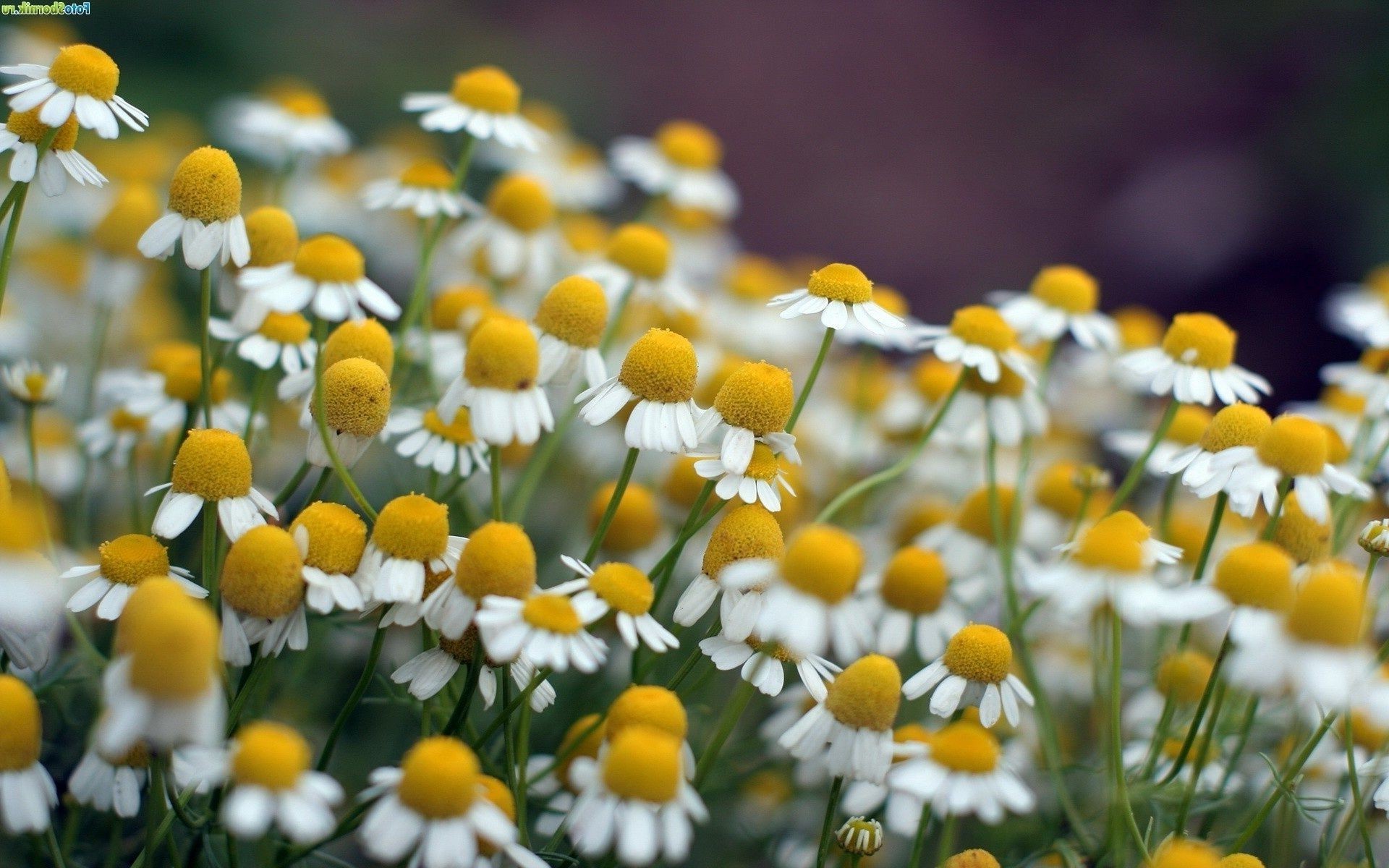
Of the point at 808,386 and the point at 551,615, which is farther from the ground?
the point at 808,386

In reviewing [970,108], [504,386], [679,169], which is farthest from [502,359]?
[970,108]

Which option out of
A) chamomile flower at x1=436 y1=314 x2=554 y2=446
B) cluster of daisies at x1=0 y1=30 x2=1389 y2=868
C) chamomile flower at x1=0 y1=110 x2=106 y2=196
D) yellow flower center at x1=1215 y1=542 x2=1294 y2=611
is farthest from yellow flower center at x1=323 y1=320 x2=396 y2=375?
yellow flower center at x1=1215 y1=542 x2=1294 y2=611

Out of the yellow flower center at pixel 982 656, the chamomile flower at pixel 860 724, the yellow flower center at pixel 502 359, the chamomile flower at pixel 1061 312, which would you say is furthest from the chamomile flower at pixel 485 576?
the chamomile flower at pixel 1061 312

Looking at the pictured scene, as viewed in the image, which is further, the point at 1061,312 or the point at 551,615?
the point at 1061,312

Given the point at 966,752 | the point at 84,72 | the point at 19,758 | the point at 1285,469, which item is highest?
the point at 84,72

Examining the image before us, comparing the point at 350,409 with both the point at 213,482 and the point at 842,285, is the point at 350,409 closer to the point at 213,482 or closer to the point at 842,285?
the point at 213,482

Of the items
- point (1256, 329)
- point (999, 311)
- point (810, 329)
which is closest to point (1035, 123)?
point (1256, 329)

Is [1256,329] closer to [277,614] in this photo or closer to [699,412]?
[699,412]
